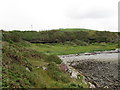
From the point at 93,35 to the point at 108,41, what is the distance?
13607 millimetres

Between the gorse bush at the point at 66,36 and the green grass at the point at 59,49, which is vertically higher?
the gorse bush at the point at 66,36

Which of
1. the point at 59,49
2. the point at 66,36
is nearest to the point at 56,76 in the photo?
the point at 59,49

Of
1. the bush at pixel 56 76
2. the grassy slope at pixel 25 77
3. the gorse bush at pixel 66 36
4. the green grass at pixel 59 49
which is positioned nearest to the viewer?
the grassy slope at pixel 25 77

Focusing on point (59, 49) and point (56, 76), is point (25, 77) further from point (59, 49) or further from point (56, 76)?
point (59, 49)

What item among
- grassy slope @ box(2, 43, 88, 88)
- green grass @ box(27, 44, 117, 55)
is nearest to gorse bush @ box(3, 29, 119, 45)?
green grass @ box(27, 44, 117, 55)

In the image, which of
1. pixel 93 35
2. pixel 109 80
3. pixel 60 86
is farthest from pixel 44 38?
pixel 60 86

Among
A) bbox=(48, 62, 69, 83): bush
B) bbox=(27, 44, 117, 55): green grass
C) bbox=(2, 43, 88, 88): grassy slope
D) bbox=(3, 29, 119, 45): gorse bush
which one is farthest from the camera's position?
bbox=(3, 29, 119, 45): gorse bush

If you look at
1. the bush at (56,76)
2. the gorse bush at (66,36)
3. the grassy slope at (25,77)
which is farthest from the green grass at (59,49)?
the grassy slope at (25,77)

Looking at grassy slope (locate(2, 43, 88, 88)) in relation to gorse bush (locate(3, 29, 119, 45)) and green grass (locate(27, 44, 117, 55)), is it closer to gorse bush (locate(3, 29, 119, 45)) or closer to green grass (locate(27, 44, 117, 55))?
green grass (locate(27, 44, 117, 55))

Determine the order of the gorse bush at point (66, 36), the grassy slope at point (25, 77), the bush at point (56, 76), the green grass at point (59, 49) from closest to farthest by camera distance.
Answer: the grassy slope at point (25, 77), the bush at point (56, 76), the green grass at point (59, 49), the gorse bush at point (66, 36)

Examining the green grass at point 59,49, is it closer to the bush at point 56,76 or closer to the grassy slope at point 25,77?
the bush at point 56,76

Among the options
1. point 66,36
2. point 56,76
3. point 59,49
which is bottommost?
point 59,49

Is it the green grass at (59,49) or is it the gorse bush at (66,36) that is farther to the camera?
the gorse bush at (66,36)

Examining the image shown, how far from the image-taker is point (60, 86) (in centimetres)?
1791
